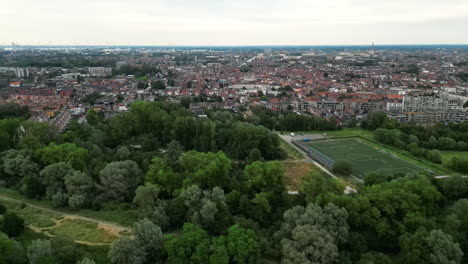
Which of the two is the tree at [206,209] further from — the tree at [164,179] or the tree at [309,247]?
the tree at [309,247]

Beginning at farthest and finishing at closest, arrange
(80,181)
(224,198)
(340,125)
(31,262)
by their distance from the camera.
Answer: (340,125) < (80,181) < (224,198) < (31,262)

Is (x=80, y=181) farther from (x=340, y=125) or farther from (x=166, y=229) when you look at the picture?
(x=340, y=125)

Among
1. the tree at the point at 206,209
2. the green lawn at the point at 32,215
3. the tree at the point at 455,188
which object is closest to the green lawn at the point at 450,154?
the tree at the point at 455,188

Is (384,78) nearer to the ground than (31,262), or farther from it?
farther from it

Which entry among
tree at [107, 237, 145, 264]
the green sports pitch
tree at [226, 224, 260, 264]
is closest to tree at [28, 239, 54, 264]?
tree at [107, 237, 145, 264]

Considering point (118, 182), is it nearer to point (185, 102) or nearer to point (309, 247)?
point (309, 247)

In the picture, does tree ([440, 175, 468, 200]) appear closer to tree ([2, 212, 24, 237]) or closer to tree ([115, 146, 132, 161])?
tree ([115, 146, 132, 161])

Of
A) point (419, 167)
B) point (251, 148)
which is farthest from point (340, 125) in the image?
point (251, 148)
